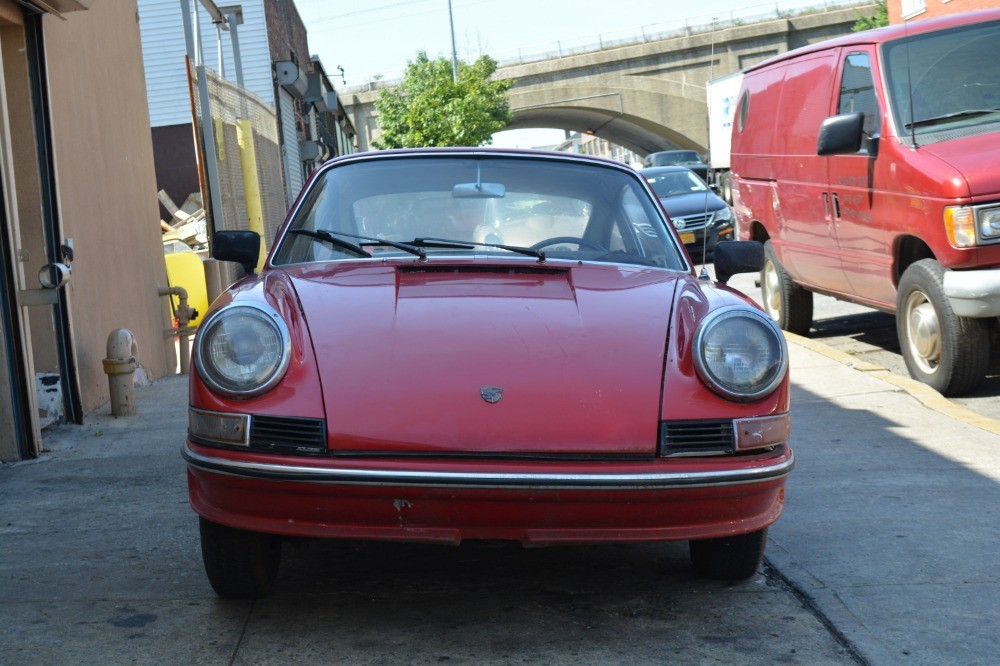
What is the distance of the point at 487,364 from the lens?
3.15 metres

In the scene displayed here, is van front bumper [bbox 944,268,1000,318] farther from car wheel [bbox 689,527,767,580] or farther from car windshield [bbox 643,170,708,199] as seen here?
car windshield [bbox 643,170,708,199]

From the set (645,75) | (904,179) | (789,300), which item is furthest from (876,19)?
(904,179)

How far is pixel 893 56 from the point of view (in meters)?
7.36

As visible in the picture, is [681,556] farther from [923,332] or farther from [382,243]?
[923,332]

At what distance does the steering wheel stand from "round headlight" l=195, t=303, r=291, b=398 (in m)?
1.21

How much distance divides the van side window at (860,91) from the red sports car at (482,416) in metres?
4.12

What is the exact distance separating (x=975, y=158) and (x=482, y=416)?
4.37 m

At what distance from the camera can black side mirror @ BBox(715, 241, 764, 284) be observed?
4.46 m

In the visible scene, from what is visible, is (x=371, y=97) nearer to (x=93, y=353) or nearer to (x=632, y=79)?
(x=632, y=79)

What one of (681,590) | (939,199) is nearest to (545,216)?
(681,590)

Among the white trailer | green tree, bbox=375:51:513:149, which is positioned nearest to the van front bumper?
the white trailer

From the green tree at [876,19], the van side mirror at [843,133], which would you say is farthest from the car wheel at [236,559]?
the green tree at [876,19]

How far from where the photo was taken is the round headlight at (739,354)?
3191 millimetres

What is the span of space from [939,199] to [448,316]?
4050mm
